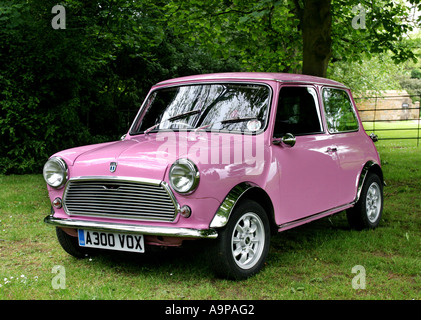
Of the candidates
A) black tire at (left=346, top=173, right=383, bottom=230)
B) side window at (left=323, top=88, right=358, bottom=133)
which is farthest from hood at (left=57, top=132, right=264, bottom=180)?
black tire at (left=346, top=173, right=383, bottom=230)

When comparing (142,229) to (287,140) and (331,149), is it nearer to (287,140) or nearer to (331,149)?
(287,140)

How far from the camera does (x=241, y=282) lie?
433 cm

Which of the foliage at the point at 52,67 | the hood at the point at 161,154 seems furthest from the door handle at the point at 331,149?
the foliage at the point at 52,67

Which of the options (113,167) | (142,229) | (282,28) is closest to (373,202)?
(142,229)

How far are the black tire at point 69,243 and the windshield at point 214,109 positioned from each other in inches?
57.0

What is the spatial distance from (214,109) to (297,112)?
99 cm

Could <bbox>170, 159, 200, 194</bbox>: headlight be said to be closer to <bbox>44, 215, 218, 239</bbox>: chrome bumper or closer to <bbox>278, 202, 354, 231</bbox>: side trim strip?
<bbox>44, 215, 218, 239</bbox>: chrome bumper

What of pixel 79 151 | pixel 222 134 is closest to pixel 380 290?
pixel 222 134

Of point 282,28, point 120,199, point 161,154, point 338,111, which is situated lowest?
point 120,199

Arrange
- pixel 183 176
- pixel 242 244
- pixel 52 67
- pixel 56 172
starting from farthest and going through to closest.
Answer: pixel 52 67, pixel 56 172, pixel 242 244, pixel 183 176

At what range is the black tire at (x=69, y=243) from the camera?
502 cm

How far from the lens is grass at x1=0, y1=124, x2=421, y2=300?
4109mm
